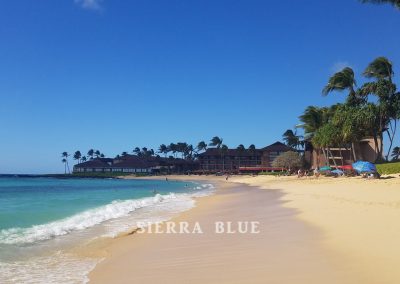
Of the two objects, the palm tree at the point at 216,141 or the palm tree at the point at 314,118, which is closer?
the palm tree at the point at 314,118

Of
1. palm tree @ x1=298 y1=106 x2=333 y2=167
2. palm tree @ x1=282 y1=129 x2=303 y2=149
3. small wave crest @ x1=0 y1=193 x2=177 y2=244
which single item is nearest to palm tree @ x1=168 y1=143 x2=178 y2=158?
palm tree @ x1=282 y1=129 x2=303 y2=149

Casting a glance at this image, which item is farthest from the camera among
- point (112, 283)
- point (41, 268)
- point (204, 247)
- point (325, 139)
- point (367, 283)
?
point (325, 139)

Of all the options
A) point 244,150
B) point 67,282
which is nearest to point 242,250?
point 67,282

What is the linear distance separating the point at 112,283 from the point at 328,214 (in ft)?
25.4

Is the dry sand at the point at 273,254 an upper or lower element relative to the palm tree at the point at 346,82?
lower

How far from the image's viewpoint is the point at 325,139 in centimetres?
5016

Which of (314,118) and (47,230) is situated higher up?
(314,118)

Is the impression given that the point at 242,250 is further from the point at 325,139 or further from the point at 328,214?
the point at 325,139

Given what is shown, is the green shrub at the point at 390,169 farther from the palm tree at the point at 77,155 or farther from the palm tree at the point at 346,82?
the palm tree at the point at 77,155

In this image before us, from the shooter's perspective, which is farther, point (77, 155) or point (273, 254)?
point (77, 155)

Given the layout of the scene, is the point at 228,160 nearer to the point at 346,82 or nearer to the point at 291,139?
the point at 291,139

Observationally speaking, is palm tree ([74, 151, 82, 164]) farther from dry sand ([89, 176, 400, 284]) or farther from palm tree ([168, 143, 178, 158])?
dry sand ([89, 176, 400, 284])

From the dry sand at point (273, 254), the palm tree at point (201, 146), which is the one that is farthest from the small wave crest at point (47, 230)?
the palm tree at point (201, 146)

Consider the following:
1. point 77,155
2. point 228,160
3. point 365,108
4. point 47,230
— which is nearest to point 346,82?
→ point 365,108
